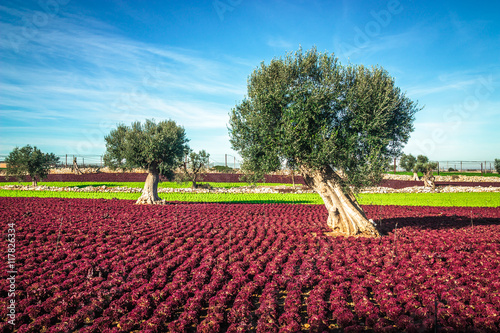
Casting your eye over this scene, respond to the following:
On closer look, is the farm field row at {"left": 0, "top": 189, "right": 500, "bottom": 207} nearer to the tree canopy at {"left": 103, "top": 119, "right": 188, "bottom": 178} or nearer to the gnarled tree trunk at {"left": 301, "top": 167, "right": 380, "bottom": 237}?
the tree canopy at {"left": 103, "top": 119, "right": 188, "bottom": 178}

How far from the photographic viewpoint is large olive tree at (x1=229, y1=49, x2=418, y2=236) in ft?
43.1

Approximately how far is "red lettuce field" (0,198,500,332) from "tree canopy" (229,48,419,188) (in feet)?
12.1

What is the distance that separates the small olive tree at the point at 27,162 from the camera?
143 ft

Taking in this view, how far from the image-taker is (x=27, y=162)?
43.7 meters

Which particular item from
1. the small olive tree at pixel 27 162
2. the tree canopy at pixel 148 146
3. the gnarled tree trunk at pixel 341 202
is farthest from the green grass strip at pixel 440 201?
the small olive tree at pixel 27 162

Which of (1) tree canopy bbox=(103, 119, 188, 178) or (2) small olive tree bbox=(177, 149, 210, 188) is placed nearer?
(1) tree canopy bbox=(103, 119, 188, 178)

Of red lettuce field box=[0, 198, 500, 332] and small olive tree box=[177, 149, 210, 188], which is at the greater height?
small olive tree box=[177, 149, 210, 188]

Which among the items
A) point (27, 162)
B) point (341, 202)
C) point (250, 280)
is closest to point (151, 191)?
point (341, 202)

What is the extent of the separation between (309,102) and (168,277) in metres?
8.94

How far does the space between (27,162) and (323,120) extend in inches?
1846

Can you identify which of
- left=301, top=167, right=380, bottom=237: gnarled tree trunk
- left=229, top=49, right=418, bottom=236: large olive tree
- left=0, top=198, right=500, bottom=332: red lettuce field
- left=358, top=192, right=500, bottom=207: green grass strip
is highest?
left=229, top=49, right=418, bottom=236: large olive tree
